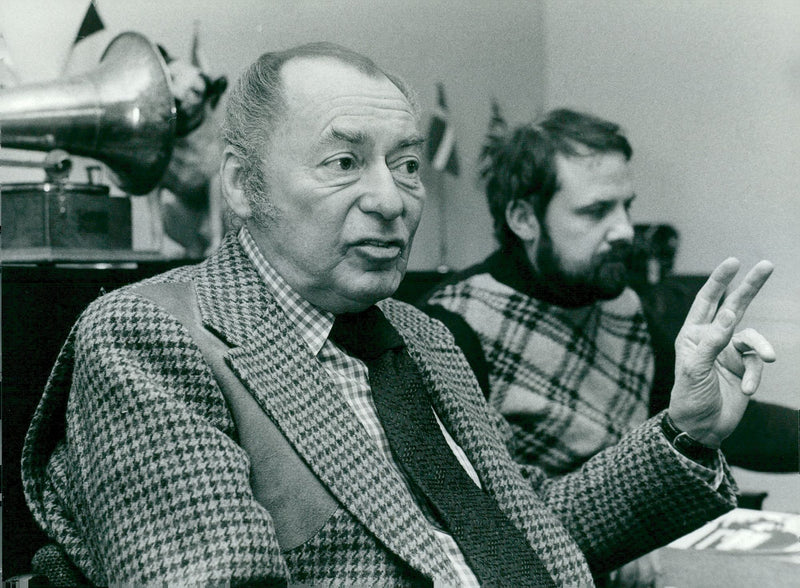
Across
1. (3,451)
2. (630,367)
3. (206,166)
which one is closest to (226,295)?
(3,451)

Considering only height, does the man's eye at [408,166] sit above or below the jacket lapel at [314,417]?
above

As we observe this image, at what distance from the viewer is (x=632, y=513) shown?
1107 mm

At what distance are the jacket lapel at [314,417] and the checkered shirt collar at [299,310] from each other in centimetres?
4

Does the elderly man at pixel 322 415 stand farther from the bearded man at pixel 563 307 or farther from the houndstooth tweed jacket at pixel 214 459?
the bearded man at pixel 563 307

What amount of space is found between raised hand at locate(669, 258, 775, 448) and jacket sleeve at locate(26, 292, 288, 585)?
519 mm

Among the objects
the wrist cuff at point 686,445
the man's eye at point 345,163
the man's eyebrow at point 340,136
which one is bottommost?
the wrist cuff at point 686,445

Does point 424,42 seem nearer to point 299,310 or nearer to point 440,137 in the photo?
point 440,137

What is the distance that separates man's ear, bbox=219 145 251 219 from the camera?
100cm

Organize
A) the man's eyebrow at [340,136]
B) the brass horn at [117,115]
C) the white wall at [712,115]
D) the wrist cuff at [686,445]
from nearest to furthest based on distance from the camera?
the man's eyebrow at [340,136]
the wrist cuff at [686,445]
the brass horn at [117,115]
the white wall at [712,115]

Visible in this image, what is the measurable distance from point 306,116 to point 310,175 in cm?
6

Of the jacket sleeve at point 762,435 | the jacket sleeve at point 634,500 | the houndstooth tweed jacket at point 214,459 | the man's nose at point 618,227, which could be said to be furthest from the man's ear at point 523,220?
the houndstooth tweed jacket at point 214,459

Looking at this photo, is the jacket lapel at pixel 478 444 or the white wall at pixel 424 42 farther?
the white wall at pixel 424 42

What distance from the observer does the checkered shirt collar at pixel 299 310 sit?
3.17ft

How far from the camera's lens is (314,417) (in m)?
0.87
